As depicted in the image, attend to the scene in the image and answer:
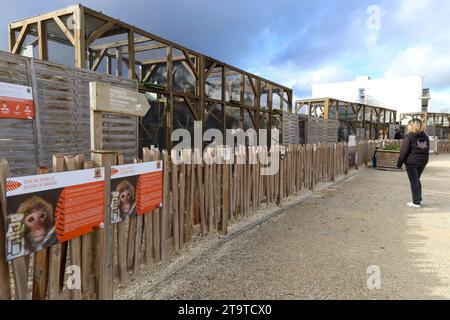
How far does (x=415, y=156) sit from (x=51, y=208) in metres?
6.90

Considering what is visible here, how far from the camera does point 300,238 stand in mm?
4555

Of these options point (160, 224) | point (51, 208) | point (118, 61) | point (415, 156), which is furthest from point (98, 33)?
point (415, 156)

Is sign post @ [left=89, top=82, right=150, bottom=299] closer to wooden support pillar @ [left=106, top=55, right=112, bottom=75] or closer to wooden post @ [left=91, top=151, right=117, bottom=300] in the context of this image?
wooden post @ [left=91, top=151, right=117, bottom=300]

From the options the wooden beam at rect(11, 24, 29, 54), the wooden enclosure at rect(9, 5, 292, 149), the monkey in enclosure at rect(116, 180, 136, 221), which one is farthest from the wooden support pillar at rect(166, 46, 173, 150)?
the monkey in enclosure at rect(116, 180, 136, 221)

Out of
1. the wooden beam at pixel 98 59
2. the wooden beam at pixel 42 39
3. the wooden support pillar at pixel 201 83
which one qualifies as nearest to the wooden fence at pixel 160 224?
the wooden support pillar at pixel 201 83

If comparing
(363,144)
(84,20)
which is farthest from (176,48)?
(363,144)

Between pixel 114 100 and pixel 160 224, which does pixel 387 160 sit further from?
pixel 114 100

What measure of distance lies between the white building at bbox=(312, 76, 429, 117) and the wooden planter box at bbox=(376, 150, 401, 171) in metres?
28.0

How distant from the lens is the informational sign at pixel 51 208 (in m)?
1.92

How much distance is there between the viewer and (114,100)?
8.75 feet

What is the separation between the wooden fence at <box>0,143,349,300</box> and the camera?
2.19 m

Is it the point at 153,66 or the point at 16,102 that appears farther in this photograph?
the point at 153,66
